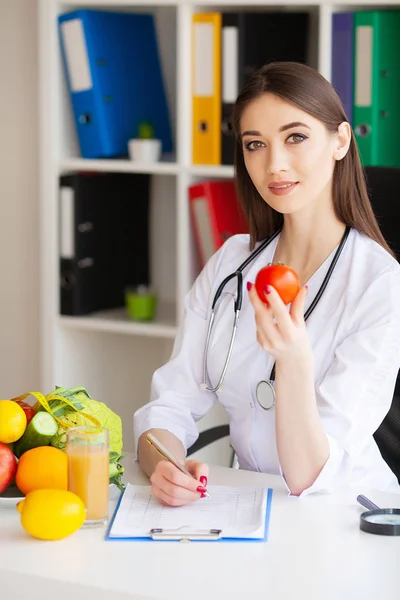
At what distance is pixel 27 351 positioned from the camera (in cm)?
337

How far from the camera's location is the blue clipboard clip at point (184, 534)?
134 cm

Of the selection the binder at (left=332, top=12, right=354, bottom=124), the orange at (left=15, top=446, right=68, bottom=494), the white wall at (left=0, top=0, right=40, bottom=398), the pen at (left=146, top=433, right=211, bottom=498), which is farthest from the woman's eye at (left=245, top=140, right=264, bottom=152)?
the white wall at (left=0, top=0, right=40, bottom=398)

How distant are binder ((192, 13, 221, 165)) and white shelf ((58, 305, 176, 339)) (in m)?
0.49

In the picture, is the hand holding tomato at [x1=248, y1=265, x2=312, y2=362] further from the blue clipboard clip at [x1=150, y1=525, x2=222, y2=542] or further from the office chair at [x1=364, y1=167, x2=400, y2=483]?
the office chair at [x1=364, y1=167, x2=400, y2=483]

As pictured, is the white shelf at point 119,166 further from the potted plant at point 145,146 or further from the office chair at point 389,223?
the office chair at point 389,223

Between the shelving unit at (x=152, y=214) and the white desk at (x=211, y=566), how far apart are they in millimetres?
1529

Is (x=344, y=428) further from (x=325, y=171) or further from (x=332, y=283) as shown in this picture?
(x=325, y=171)

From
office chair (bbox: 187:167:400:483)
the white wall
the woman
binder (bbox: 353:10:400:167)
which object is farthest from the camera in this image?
the white wall

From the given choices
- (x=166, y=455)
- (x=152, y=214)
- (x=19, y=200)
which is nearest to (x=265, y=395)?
(x=166, y=455)

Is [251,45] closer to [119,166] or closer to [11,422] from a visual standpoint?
[119,166]

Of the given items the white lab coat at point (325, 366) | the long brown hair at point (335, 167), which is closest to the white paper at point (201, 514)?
the white lab coat at point (325, 366)

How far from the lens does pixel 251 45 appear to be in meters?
2.67

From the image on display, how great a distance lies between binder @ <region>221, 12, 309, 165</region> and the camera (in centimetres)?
266

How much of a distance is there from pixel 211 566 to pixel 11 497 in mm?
340
